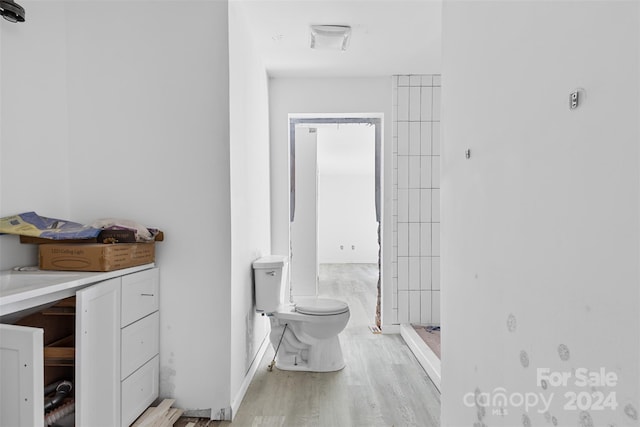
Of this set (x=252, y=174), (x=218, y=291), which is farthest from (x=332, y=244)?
(x=218, y=291)

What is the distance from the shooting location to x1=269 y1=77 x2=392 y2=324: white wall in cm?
364

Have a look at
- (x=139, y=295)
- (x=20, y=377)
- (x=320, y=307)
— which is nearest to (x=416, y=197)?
(x=320, y=307)

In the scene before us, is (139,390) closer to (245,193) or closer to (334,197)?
(245,193)

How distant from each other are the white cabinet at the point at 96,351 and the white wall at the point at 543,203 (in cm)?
131

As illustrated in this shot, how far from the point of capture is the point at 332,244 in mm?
8414

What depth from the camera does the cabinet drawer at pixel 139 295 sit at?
5.62 ft

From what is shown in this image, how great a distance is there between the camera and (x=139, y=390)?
5.96ft

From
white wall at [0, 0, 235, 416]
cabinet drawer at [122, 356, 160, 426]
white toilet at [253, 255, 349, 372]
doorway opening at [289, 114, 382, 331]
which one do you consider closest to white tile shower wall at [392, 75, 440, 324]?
doorway opening at [289, 114, 382, 331]

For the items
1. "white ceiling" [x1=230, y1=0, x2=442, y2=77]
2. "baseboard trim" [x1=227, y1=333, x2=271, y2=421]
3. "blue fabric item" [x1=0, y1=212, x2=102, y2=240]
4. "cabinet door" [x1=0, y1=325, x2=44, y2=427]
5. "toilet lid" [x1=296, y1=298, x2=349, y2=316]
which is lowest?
"baseboard trim" [x1=227, y1=333, x2=271, y2=421]

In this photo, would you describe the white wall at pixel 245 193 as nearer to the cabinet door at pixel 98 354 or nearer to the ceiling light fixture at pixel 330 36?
the ceiling light fixture at pixel 330 36

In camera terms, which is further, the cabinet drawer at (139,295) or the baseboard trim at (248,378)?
the baseboard trim at (248,378)

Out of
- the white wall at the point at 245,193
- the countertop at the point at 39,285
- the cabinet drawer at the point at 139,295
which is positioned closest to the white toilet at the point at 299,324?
the white wall at the point at 245,193

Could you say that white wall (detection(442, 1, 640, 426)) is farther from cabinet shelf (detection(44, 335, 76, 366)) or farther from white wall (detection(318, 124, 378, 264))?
white wall (detection(318, 124, 378, 264))

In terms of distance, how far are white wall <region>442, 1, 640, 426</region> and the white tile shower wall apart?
80.8 inches
